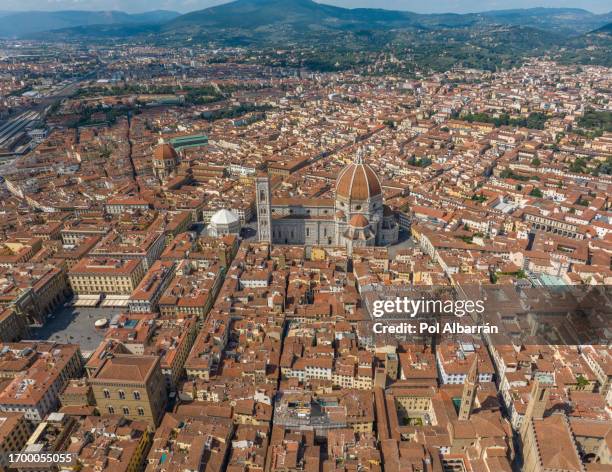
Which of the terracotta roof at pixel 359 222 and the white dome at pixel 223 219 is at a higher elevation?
the terracotta roof at pixel 359 222

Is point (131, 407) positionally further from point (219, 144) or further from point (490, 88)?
point (490, 88)

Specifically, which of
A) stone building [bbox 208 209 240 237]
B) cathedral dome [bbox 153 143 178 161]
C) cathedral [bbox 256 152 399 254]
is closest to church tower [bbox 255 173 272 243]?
cathedral [bbox 256 152 399 254]

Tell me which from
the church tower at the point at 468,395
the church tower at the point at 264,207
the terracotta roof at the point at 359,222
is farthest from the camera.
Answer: the terracotta roof at the point at 359,222

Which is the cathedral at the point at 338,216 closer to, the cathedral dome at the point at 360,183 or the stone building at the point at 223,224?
the cathedral dome at the point at 360,183

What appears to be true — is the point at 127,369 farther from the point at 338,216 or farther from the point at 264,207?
the point at 338,216

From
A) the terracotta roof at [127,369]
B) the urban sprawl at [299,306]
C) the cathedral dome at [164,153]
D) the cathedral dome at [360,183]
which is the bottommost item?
the urban sprawl at [299,306]

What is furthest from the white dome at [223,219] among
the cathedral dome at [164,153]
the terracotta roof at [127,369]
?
the cathedral dome at [164,153]

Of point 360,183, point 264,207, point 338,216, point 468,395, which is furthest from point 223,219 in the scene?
point 468,395

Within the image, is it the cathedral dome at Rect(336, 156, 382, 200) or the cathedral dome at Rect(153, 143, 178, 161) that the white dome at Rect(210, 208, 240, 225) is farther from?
the cathedral dome at Rect(153, 143, 178, 161)
